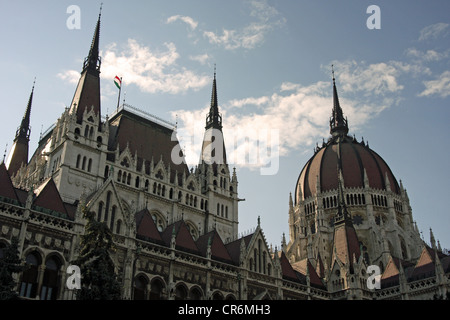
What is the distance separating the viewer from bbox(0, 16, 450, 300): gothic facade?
32.4 m

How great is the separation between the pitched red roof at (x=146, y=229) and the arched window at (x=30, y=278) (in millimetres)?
7440

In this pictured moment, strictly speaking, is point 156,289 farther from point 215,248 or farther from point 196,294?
point 215,248

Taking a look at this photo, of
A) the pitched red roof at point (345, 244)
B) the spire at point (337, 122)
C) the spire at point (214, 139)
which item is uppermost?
the spire at point (337, 122)

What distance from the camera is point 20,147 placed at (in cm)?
6556

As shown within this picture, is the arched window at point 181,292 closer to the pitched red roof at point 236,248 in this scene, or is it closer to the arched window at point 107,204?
the pitched red roof at point 236,248

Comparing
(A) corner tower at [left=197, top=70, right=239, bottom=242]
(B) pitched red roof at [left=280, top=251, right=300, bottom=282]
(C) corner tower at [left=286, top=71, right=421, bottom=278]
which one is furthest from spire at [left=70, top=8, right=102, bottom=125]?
(C) corner tower at [left=286, top=71, right=421, bottom=278]

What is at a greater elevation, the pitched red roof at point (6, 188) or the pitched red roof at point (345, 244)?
the pitched red roof at point (345, 244)

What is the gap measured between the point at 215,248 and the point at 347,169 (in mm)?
41830

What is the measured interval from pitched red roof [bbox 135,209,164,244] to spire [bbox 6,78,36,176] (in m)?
29.5

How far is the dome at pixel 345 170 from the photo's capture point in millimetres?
75562

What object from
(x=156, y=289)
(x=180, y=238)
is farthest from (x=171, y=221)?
(x=156, y=289)

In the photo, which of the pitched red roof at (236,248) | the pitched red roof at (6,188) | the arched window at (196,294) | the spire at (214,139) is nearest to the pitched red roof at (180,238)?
the arched window at (196,294)
